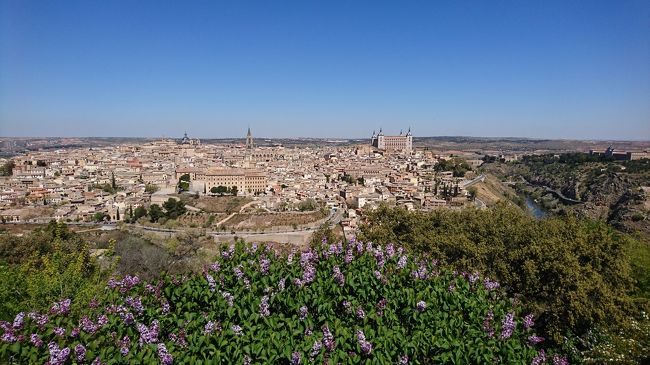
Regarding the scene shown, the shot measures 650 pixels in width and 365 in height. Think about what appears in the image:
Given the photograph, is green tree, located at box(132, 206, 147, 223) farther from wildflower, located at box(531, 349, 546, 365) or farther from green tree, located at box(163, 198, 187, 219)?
wildflower, located at box(531, 349, 546, 365)

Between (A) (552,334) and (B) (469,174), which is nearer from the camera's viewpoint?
(A) (552,334)

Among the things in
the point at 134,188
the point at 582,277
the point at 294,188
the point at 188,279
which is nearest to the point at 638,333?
the point at 582,277

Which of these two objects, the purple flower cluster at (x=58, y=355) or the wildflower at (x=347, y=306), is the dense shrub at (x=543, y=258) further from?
the purple flower cluster at (x=58, y=355)

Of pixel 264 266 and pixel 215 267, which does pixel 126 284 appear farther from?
pixel 264 266

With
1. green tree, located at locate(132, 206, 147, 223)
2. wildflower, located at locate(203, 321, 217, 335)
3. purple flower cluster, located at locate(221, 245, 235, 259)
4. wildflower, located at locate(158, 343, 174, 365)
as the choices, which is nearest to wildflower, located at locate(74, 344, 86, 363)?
wildflower, located at locate(158, 343, 174, 365)

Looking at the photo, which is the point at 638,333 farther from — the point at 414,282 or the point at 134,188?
the point at 134,188

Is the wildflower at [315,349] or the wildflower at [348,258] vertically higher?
the wildflower at [348,258]

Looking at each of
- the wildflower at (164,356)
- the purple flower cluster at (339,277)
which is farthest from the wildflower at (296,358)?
the purple flower cluster at (339,277)
